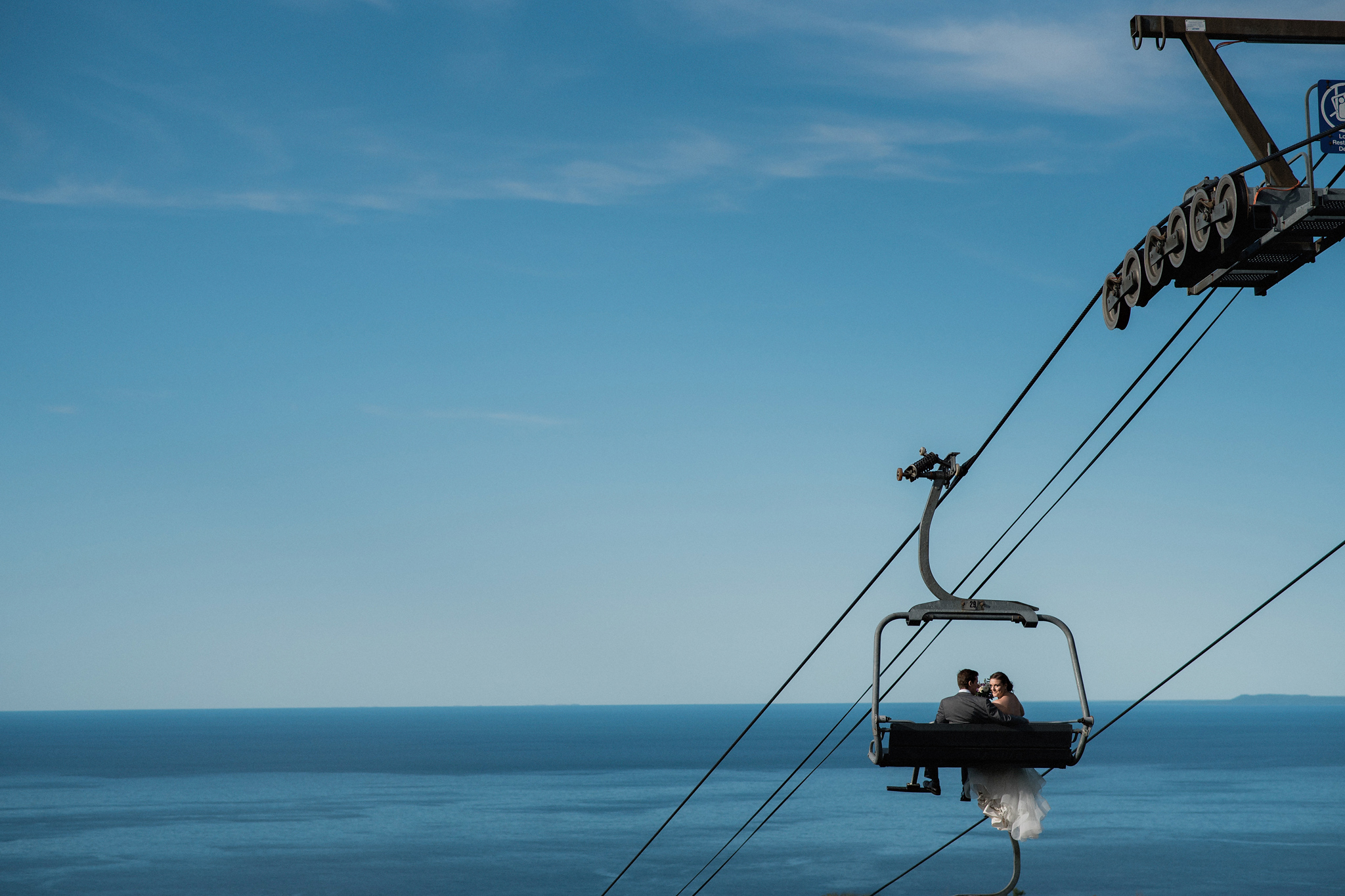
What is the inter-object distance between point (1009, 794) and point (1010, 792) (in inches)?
0.8

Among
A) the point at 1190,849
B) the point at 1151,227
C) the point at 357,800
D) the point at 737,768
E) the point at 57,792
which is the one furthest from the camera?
the point at 737,768

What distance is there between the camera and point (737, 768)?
190m

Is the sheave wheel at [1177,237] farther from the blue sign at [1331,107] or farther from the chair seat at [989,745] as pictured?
the chair seat at [989,745]

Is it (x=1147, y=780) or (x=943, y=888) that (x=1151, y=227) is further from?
(x=1147, y=780)

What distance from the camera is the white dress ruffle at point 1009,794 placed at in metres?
10.2

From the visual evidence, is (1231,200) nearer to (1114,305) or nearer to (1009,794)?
(1114,305)

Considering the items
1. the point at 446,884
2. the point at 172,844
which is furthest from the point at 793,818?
the point at 172,844

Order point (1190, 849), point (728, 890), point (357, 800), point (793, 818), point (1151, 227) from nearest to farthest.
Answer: point (1151, 227) < point (728, 890) < point (1190, 849) < point (793, 818) < point (357, 800)

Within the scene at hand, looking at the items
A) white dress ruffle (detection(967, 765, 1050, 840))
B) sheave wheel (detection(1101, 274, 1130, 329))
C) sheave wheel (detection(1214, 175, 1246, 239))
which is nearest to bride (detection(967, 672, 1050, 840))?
white dress ruffle (detection(967, 765, 1050, 840))

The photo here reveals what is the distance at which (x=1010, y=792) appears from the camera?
1019 centimetres

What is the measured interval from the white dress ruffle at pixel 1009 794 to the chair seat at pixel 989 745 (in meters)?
0.37

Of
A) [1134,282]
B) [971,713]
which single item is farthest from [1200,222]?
[971,713]

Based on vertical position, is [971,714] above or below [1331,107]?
below

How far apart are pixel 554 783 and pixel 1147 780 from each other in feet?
249
